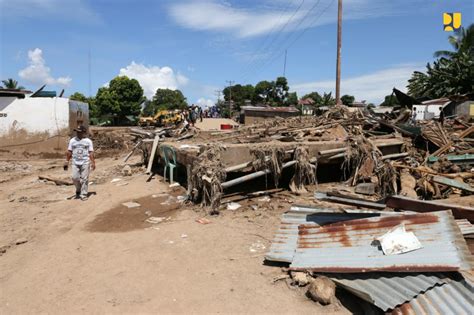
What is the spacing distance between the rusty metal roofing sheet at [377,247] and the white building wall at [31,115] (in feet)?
49.6

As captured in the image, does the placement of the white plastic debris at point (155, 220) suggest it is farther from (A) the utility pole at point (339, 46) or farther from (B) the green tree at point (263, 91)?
(B) the green tree at point (263, 91)

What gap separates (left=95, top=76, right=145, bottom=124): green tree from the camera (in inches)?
1698

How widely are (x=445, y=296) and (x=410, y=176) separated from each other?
4132 millimetres

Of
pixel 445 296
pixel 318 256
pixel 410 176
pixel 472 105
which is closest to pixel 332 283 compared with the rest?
pixel 318 256

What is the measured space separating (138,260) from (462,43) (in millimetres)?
32471

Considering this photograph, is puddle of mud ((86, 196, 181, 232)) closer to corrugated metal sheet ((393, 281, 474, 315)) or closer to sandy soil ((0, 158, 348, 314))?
sandy soil ((0, 158, 348, 314))

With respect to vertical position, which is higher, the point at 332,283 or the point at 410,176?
the point at 410,176

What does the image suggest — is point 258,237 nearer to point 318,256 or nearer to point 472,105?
point 318,256

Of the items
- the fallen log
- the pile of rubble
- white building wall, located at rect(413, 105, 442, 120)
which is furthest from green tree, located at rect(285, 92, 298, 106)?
the fallen log

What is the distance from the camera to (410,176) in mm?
6941

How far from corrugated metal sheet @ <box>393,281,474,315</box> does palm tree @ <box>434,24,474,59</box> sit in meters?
31.1

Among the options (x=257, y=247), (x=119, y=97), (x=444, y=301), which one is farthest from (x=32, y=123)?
(x=119, y=97)

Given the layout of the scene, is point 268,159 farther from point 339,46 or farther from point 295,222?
point 339,46

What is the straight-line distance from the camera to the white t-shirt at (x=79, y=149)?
7.71 metres
